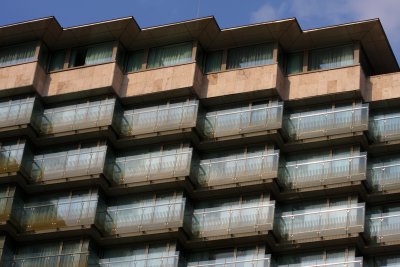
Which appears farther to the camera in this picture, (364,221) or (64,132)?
(64,132)

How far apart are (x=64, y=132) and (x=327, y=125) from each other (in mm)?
16159

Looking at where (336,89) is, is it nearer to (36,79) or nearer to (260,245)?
(260,245)

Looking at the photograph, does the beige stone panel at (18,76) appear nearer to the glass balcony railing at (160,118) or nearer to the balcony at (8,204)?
the glass balcony railing at (160,118)

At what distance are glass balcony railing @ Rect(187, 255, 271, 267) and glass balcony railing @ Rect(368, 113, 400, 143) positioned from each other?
10.4 m

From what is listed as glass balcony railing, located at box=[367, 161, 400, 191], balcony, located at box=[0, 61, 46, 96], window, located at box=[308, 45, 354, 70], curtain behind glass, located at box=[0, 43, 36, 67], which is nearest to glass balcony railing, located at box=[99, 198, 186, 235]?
balcony, located at box=[0, 61, 46, 96]

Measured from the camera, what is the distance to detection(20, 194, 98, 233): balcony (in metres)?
74.4

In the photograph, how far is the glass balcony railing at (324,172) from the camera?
73.1 m

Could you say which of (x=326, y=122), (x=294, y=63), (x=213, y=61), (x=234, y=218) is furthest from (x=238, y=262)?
(x=213, y=61)

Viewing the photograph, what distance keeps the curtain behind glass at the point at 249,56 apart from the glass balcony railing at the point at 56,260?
→ 1557cm

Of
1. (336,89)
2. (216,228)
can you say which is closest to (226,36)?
(336,89)

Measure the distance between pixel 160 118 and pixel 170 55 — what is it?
193 inches

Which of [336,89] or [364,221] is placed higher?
[336,89]

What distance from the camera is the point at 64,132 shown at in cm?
7838

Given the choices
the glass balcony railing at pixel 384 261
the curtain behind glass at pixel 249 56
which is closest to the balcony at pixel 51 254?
the curtain behind glass at pixel 249 56
